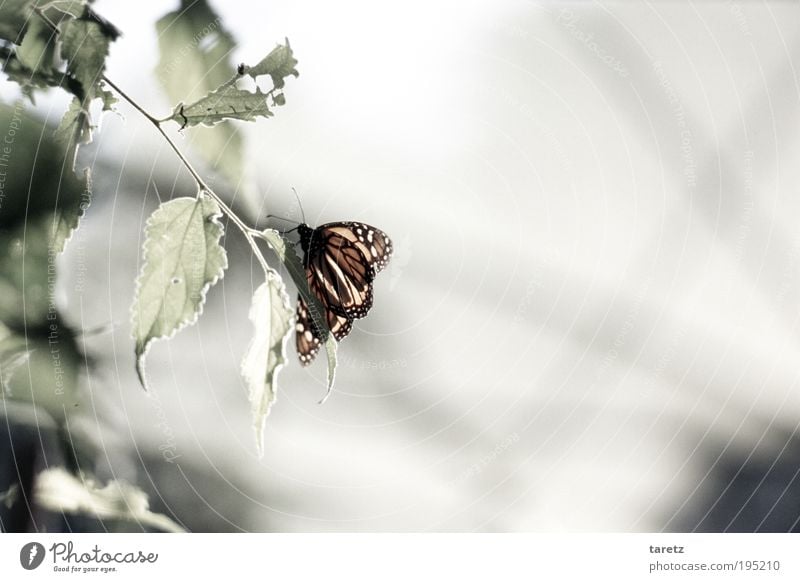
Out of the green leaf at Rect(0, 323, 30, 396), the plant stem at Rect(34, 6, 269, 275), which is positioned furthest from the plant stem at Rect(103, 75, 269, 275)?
the green leaf at Rect(0, 323, 30, 396)

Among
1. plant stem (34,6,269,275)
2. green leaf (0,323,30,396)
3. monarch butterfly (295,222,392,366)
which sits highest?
plant stem (34,6,269,275)

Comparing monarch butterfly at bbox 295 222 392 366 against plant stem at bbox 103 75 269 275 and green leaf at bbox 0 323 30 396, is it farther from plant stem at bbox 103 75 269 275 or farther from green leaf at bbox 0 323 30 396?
green leaf at bbox 0 323 30 396

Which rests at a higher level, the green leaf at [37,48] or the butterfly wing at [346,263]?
the green leaf at [37,48]

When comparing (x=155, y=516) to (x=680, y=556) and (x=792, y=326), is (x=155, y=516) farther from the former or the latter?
(x=792, y=326)

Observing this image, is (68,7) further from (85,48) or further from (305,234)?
(305,234)

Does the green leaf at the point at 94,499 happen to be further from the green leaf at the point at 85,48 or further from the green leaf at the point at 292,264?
the green leaf at the point at 85,48

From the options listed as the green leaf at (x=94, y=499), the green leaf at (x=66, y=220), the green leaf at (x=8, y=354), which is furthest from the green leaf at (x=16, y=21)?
the green leaf at (x=94, y=499)
